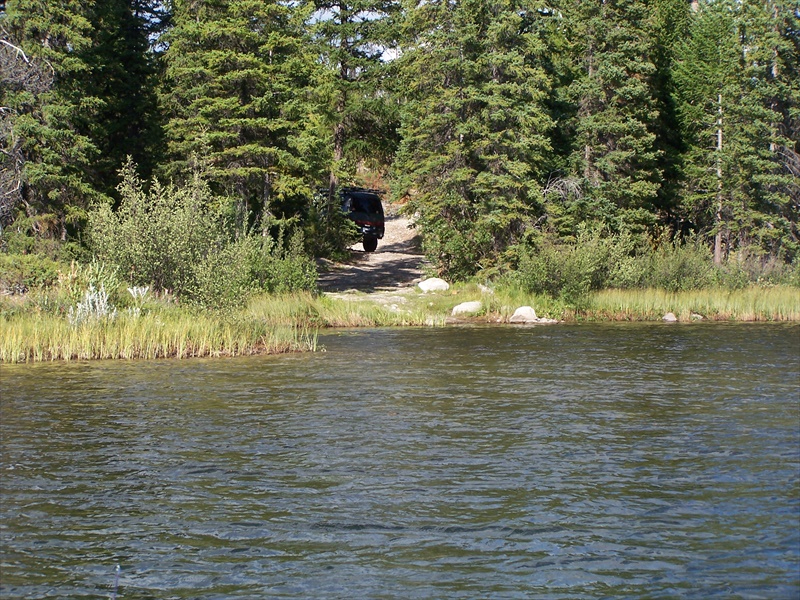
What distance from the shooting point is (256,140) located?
3378 centimetres

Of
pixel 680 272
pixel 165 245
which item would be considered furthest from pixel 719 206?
pixel 165 245

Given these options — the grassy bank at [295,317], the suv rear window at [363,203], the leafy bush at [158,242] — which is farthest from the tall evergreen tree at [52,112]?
the suv rear window at [363,203]

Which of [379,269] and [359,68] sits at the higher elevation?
[359,68]

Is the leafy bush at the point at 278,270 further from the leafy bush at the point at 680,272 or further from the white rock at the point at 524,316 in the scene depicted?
the leafy bush at the point at 680,272

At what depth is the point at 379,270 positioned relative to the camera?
1650 inches

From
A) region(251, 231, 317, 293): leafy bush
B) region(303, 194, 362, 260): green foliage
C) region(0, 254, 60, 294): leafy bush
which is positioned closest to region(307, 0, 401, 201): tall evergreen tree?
region(303, 194, 362, 260): green foliage

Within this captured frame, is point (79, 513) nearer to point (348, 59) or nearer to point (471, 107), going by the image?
point (471, 107)

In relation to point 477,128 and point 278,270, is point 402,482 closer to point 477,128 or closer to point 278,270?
point 278,270

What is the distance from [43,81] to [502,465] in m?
23.0

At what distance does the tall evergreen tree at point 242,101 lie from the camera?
32156 mm

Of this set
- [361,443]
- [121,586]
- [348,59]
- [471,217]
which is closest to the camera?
[121,586]

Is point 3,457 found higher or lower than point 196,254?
lower

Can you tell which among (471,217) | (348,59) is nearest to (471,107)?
(471,217)

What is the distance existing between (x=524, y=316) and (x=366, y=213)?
65.6 feet
